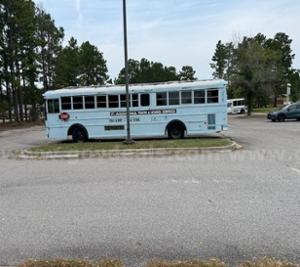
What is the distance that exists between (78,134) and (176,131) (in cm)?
492

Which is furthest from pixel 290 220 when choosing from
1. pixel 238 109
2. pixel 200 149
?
pixel 238 109

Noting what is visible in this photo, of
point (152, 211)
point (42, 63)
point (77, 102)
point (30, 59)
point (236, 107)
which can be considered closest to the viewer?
point (152, 211)

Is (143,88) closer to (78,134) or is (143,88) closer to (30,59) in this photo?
(78,134)

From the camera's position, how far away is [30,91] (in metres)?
47.4

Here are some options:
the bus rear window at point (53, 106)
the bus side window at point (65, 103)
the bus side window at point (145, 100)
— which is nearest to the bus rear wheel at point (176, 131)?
the bus side window at point (145, 100)

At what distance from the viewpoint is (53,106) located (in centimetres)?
1784

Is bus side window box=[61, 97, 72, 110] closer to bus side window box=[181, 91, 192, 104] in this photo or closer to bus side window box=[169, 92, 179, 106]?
bus side window box=[169, 92, 179, 106]

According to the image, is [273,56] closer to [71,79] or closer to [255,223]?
[71,79]

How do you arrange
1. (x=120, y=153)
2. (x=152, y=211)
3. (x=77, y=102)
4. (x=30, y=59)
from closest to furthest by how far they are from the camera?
(x=152, y=211)
(x=120, y=153)
(x=77, y=102)
(x=30, y=59)

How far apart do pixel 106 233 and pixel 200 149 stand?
8.57 meters

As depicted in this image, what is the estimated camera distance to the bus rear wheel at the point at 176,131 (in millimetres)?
17500

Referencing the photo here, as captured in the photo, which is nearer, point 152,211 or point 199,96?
point 152,211

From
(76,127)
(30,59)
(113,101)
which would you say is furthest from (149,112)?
(30,59)

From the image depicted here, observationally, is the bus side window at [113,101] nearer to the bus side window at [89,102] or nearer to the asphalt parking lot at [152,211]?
the bus side window at [89,102]
